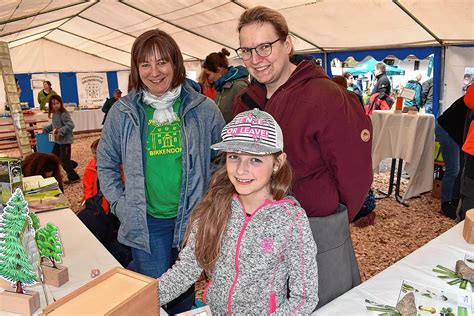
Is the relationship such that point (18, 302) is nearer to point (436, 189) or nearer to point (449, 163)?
point (449, 163)

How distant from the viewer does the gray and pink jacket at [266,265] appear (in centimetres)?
114

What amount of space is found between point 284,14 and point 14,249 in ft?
15.3

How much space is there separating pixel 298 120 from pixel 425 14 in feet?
12.0

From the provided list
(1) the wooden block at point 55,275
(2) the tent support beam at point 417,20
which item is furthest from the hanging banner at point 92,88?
(1) the wooden block at point 55,275

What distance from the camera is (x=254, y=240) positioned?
1.20 meters

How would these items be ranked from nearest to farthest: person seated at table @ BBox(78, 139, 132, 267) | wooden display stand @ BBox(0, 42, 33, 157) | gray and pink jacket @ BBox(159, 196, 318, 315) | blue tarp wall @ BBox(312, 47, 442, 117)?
1. gray and pink jacket @ BBox(159, 196, 318, 315)
2. person seated at table @ BBox(78, 139, 132, 267)
3. blue tarp wall @ BBox(312, 47, 442, 117)
4. wooden display stand @ BBox(0, 42, 33, 157)

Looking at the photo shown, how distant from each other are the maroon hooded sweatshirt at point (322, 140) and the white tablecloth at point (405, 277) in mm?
263

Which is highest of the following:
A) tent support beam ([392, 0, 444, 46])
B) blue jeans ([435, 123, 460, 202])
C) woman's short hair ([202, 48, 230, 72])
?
tent support beam ([392, 0, 444, 46])

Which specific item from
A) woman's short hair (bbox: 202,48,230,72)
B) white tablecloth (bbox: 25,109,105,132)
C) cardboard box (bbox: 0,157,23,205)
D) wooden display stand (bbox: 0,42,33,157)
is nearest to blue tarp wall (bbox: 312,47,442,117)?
woman's short hair (bbox: 202,48,230,72)

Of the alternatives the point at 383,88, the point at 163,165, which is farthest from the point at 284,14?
the point at 163,165

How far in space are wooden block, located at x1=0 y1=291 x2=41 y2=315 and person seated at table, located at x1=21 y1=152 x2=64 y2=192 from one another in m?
2.19

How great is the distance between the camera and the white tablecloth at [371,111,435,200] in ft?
14.3

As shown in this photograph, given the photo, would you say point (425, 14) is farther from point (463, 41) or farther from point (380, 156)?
point (380, 156)

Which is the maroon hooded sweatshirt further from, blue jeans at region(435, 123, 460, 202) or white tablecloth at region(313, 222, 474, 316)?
blue jeans at region(435, 123, 460, 202)
